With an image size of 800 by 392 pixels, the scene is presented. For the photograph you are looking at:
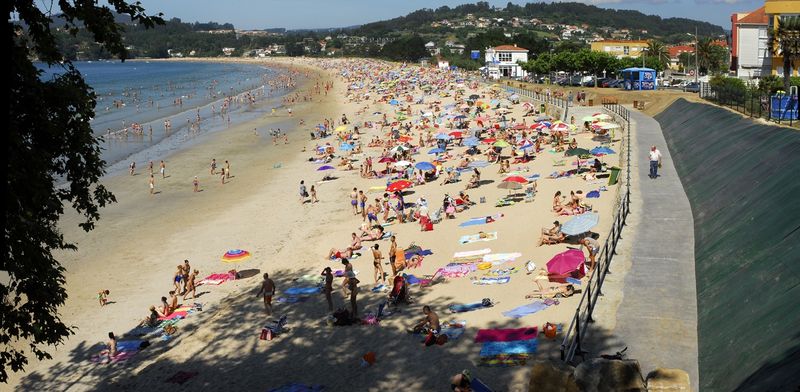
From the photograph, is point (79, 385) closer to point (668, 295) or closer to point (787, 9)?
point (668, 295)

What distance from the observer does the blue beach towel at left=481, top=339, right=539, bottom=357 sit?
10.4 metres

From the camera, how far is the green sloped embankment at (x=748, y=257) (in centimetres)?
805

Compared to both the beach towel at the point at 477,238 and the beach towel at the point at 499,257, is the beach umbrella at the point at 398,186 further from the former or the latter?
the beach towel at the point at 499,257

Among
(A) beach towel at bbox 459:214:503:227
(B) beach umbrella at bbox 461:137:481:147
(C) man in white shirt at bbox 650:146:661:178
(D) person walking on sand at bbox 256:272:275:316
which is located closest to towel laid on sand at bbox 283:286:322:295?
(D) person walking on sand at bbox 256:272:275:316

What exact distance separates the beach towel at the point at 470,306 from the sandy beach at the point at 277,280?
0.14 metres

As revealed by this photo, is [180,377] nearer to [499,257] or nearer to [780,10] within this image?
[499,257]

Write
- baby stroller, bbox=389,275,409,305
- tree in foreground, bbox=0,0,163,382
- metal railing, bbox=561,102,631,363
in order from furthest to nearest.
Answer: baby stroller, bbox=389,275,409,305, metal railing, bbox=561,102,631,363, tree in foreground, bbox=0,0,163,382

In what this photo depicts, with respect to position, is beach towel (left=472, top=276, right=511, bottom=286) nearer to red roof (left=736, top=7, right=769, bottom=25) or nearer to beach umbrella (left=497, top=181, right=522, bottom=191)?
beach umbrella (left=497, top=181, right=522, bottom=191)

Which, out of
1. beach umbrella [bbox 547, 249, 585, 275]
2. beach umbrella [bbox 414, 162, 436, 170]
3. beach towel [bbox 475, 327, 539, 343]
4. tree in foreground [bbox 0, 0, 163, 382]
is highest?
tree in foreground [bbox 0, 0, 163, 382]

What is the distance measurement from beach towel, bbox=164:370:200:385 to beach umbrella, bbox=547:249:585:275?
6511 mm

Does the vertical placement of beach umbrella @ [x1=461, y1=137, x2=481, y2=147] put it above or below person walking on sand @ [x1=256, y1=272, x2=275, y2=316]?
above

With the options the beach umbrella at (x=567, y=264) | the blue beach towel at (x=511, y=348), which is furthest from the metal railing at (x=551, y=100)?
the blue beach towel at (x=511, y=348)

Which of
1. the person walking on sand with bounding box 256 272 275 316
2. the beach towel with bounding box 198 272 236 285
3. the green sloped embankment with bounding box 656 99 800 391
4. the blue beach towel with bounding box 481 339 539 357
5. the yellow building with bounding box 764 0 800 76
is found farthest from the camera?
the yellow building with bounding box 764 0 800 76

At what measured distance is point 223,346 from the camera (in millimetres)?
12828
